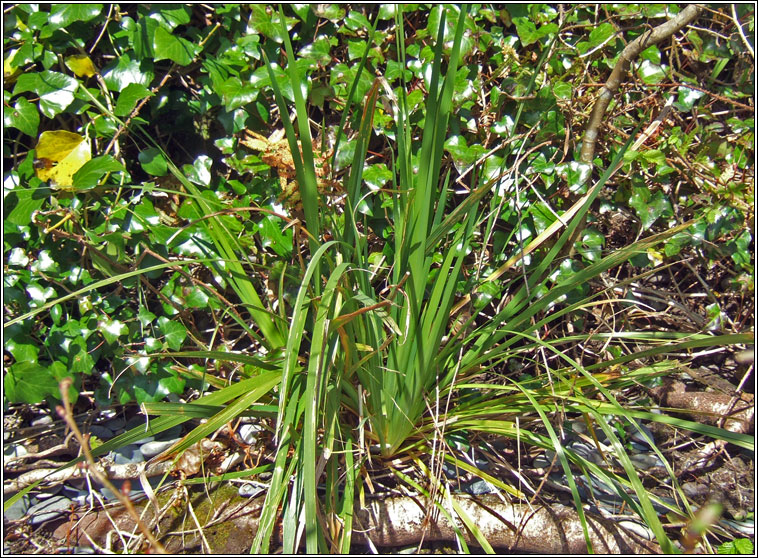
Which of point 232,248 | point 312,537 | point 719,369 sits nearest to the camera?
point 312,537

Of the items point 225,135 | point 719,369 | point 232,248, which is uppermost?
point 225,135

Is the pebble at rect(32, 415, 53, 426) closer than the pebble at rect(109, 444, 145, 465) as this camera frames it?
No

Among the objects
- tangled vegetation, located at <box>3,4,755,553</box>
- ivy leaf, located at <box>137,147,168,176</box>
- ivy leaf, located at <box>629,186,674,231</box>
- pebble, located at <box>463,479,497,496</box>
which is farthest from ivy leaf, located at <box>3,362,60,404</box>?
ivy leaf, located at <box>629,186,674,231</box>

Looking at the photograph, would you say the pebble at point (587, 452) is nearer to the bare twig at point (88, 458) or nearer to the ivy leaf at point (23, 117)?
the bare twig at point (88, 458)

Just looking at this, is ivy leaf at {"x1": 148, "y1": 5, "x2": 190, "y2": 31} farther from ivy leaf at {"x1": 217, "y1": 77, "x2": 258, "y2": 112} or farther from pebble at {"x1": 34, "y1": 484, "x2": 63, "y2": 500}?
pebble at {"x1": 34, "y1": 484, "x2": 63, "y2": 500}

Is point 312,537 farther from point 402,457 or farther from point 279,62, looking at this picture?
point 279,62

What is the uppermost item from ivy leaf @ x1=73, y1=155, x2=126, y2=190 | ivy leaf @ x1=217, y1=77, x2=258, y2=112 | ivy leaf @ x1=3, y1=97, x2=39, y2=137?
ivy leaf @ x1=217, y1=77, x2=258, y2=112

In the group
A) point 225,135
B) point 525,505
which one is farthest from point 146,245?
point 525,505

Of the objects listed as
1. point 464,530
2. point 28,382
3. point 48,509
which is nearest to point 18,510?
point 48,509

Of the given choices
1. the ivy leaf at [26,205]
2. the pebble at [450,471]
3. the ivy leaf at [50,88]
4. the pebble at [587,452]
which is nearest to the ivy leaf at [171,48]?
the ivy leaf at [50,88]
